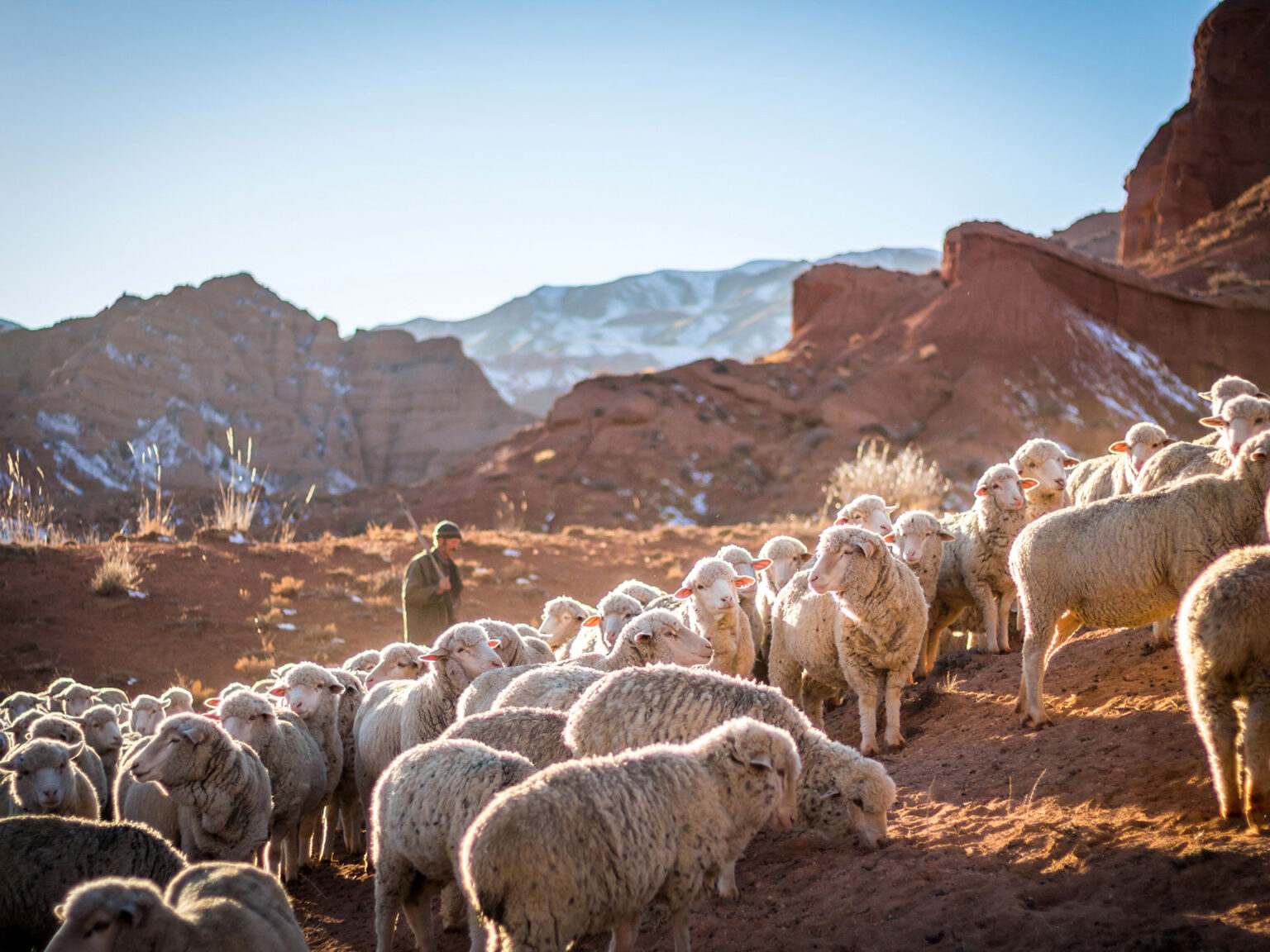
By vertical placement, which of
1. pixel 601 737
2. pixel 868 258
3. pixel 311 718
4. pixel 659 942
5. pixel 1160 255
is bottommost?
pixel 659 942

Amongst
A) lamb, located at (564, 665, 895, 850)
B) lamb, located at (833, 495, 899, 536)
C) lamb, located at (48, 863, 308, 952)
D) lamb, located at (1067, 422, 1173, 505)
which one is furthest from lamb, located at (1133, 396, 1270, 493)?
lamb, located at (48, 863, 308, 952)

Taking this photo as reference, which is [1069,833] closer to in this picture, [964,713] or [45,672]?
[964,713]

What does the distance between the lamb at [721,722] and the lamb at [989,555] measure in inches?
145

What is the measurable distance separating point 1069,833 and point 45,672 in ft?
43.7

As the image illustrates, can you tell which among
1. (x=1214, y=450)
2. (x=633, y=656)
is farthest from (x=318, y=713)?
(x=1214, y=450)

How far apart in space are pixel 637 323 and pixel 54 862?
5646 inches

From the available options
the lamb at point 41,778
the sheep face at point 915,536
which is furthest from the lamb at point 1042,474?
the lamb at point 41,778

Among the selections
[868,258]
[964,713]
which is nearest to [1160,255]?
[964,713]

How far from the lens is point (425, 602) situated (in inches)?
447

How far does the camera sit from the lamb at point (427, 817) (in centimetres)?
448

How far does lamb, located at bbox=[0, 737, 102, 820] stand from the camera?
5.93 m

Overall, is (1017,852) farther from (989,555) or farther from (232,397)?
(232,397)

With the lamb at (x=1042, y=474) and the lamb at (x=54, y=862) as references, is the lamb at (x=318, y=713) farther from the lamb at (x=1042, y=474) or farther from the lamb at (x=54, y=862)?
the lamb at (x=1042, y=474)

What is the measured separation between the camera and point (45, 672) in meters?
12.8
